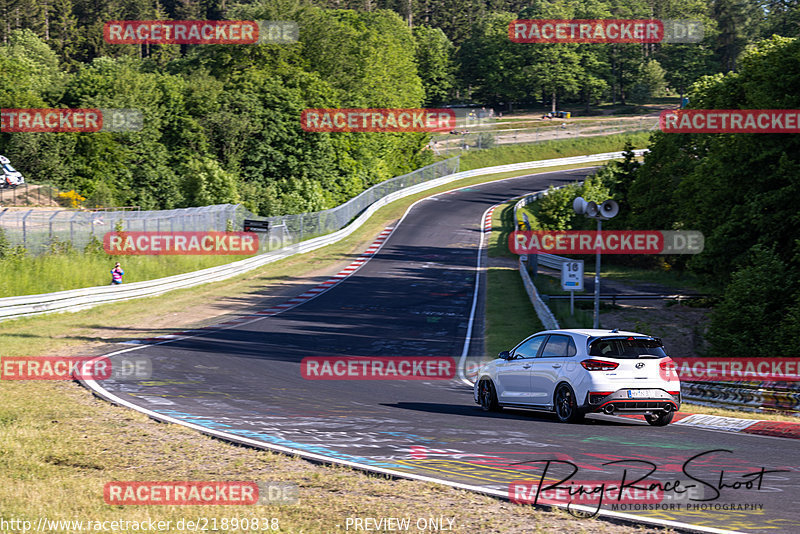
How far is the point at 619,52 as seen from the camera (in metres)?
147

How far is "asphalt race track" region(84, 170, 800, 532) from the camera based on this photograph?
8.97 meters

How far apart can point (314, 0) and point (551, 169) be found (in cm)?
6756

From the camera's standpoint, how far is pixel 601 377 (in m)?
13.1

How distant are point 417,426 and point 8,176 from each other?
58.7m

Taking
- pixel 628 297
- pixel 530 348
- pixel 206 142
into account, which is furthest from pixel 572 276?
pixel 206 142

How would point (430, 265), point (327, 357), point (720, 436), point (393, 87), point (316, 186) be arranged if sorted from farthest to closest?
point (393, 87) < point (316, 186) < point (430, 265) < point (327, 357) < point (720, 436)

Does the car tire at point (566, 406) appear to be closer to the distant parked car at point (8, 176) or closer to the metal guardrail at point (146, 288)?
the metal guardrail at point (146, 288)

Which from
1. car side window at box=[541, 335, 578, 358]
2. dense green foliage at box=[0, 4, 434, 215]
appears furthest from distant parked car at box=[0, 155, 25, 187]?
car side window at box=[541, 335, 578, 358]

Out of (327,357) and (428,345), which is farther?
(428,345)

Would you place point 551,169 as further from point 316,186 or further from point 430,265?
point 430,265

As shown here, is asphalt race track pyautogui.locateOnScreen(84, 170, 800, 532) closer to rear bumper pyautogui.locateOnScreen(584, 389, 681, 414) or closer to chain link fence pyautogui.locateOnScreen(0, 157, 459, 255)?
rear bumper pyautogui.locateOnScreen(584, 389, 681, 414)

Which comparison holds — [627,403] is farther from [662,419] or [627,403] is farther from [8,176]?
[8,176]

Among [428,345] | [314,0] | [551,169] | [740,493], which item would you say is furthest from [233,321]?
[314,0]

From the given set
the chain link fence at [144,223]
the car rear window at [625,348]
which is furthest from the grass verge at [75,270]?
the car rear window at [625,348]
